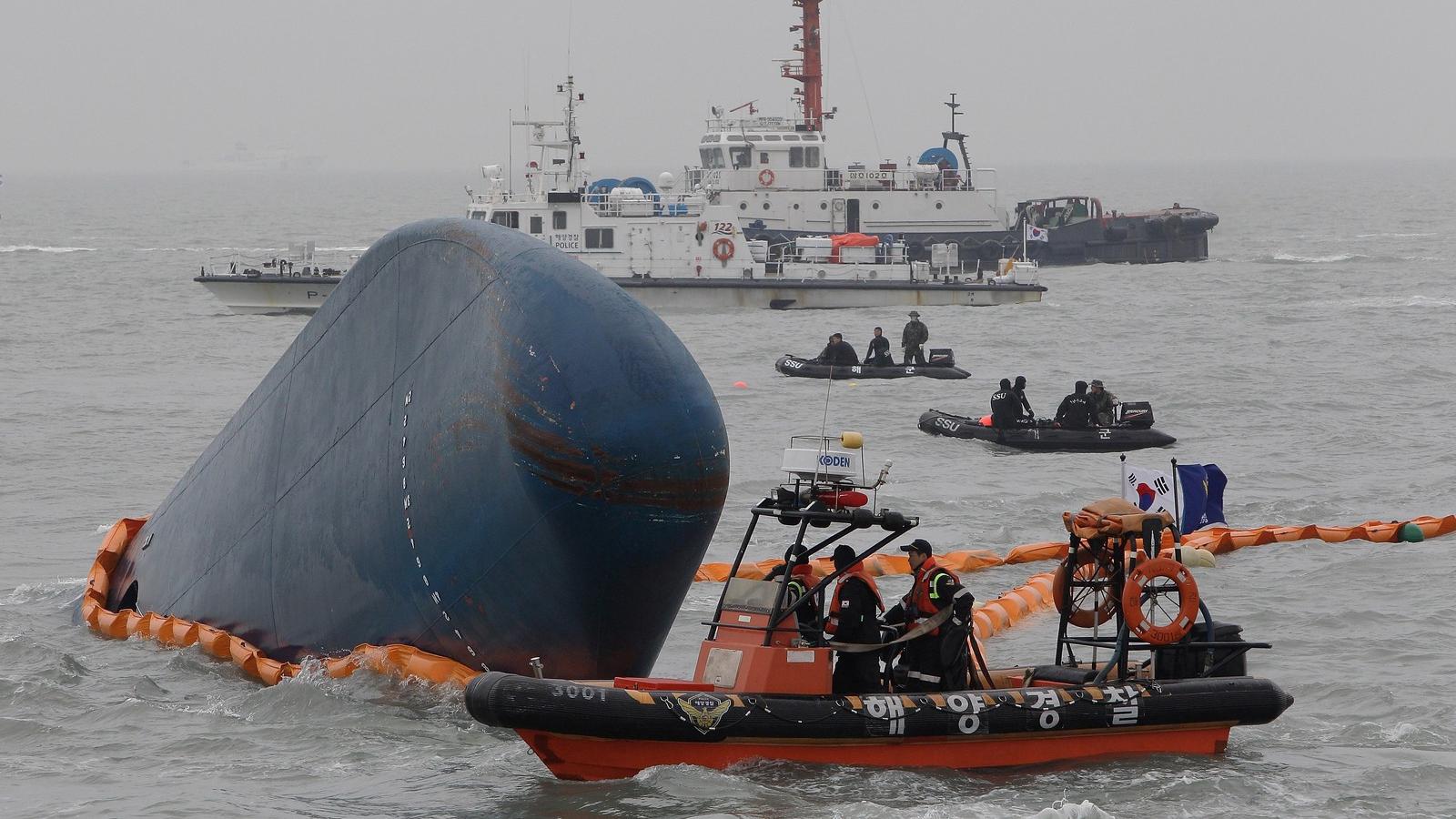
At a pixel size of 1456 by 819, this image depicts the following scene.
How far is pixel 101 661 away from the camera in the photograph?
1444 centimetres

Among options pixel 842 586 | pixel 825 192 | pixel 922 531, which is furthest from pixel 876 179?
pixel 842 586

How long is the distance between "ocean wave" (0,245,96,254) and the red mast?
36.8m

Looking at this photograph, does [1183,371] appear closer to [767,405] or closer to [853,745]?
[767,405]

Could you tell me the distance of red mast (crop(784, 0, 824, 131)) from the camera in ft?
211

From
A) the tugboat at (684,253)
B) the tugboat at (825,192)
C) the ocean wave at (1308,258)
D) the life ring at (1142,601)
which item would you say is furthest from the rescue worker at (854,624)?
the ocean wave at (1308,258)

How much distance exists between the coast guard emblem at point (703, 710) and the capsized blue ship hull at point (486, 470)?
1263mm

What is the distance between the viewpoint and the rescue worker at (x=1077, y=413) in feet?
86.6

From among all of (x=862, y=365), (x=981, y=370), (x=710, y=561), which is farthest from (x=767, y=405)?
(x=710, y=561)

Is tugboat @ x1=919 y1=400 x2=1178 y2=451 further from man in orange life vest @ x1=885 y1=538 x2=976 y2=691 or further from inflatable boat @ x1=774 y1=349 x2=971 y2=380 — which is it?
man in orange life vest @ x1=885 y1=538 x2=976 y2=691

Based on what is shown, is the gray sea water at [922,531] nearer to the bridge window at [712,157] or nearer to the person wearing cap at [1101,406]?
the person wearing cap at [1101,406]

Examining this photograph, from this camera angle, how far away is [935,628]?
10.9 meters

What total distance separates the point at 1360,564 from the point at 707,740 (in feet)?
35.6

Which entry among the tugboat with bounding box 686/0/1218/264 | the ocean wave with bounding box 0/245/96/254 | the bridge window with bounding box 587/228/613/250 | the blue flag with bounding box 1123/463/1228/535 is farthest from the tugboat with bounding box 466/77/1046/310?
the ocean wave with bounding box 0/245/96/254

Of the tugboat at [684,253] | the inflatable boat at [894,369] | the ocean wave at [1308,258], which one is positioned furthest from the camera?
the ocean wave at [1308,258]
